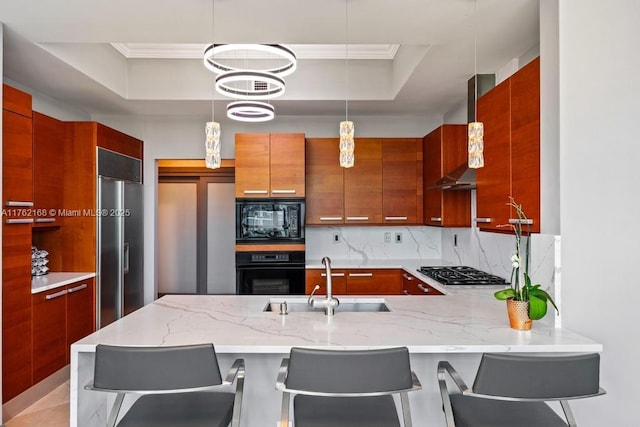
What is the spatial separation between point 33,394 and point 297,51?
3549 mm

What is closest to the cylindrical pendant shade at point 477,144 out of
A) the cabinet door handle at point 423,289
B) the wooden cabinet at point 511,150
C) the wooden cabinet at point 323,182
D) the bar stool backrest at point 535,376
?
the wooden cabinet at point 511,150

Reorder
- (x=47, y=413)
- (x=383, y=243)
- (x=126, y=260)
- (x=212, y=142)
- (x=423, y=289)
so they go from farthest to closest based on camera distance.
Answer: (x=383, y=243)
(x=126, y=260)
(x=423, y=289)
(x=47, y=413)
(x=212, y=142)

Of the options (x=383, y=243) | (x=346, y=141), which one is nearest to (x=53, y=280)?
(x=346, y=141)

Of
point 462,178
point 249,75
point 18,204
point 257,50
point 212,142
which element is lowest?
point 18,204

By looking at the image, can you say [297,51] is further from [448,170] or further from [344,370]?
[344,370]

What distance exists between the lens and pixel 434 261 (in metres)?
4.80

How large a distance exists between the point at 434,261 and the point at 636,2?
3.37 meters

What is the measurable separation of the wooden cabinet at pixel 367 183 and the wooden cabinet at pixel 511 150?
1.68 metres

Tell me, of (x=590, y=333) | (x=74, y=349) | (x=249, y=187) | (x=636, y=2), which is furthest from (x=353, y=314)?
(x=249, y=187)

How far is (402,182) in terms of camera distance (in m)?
4.56

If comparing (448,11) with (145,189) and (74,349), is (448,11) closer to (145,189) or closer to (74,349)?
(74,349)

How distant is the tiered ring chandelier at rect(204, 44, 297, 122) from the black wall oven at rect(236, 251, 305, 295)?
4.84 feet

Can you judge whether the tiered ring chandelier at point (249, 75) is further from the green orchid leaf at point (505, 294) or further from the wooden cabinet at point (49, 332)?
the wooden cabinet at point (49, 332)

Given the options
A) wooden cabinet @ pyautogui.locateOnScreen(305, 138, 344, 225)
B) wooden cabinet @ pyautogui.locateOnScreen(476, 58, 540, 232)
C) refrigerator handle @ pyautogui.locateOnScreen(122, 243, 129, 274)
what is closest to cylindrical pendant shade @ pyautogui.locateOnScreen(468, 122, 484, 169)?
wooden cabinet @ pyautogui.locateOnScreen(476, 58, 540, 232)
